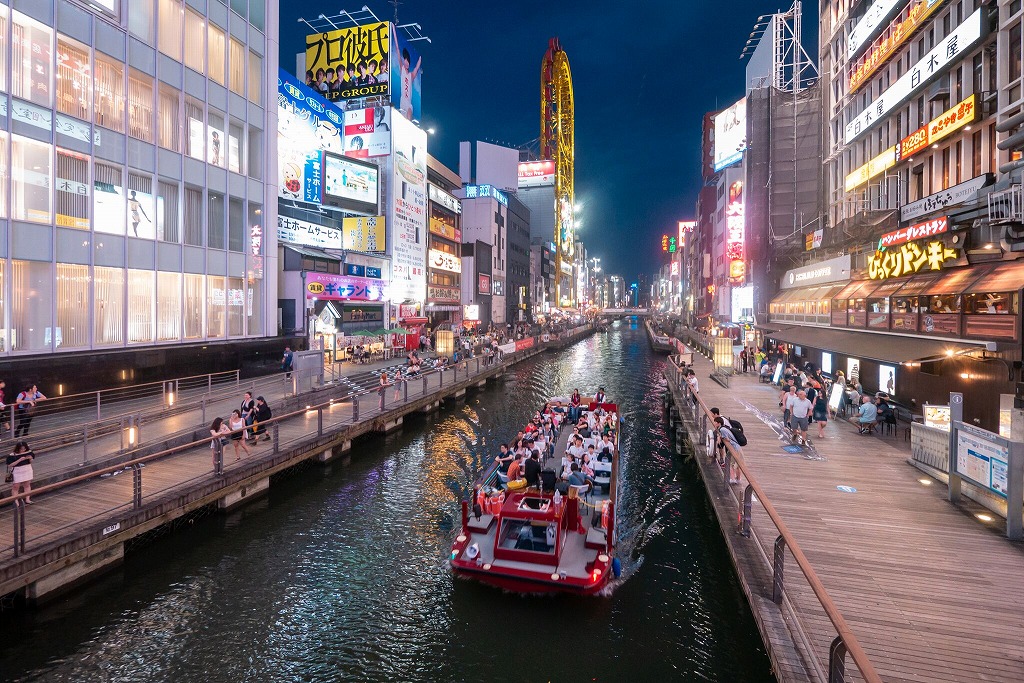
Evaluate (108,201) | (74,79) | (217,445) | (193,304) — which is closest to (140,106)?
(74,79)

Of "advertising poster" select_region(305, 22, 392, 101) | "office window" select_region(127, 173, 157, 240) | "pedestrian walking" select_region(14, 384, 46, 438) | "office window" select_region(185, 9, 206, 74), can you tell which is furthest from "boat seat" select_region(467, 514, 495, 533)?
"advertising poster" select_region(305, 22, 392, 101)

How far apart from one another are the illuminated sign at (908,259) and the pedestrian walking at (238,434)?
80.4 feet

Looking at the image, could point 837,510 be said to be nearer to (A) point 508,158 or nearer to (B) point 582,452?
(B) point 582,452

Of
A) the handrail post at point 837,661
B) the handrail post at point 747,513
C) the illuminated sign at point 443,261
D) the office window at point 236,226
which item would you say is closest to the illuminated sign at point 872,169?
the handrail post at point 747,513

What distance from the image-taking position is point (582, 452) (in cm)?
1686

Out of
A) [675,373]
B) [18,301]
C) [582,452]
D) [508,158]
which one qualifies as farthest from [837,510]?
[508,158]

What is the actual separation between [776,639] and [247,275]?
28.5 metres

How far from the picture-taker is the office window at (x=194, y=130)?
25.4 meters

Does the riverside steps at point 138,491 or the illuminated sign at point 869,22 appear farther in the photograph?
the illuminated sign at point 869,22

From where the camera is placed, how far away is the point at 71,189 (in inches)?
807

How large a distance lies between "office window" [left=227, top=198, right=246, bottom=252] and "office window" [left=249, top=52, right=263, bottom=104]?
611cm

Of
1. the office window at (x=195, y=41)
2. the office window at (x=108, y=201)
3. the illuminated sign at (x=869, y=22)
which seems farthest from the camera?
the illuminated sign at (x=869, y=22)

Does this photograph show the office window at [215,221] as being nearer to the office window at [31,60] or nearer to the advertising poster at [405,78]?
the office window at [31,60]

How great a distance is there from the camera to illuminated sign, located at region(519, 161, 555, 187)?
452 feet
